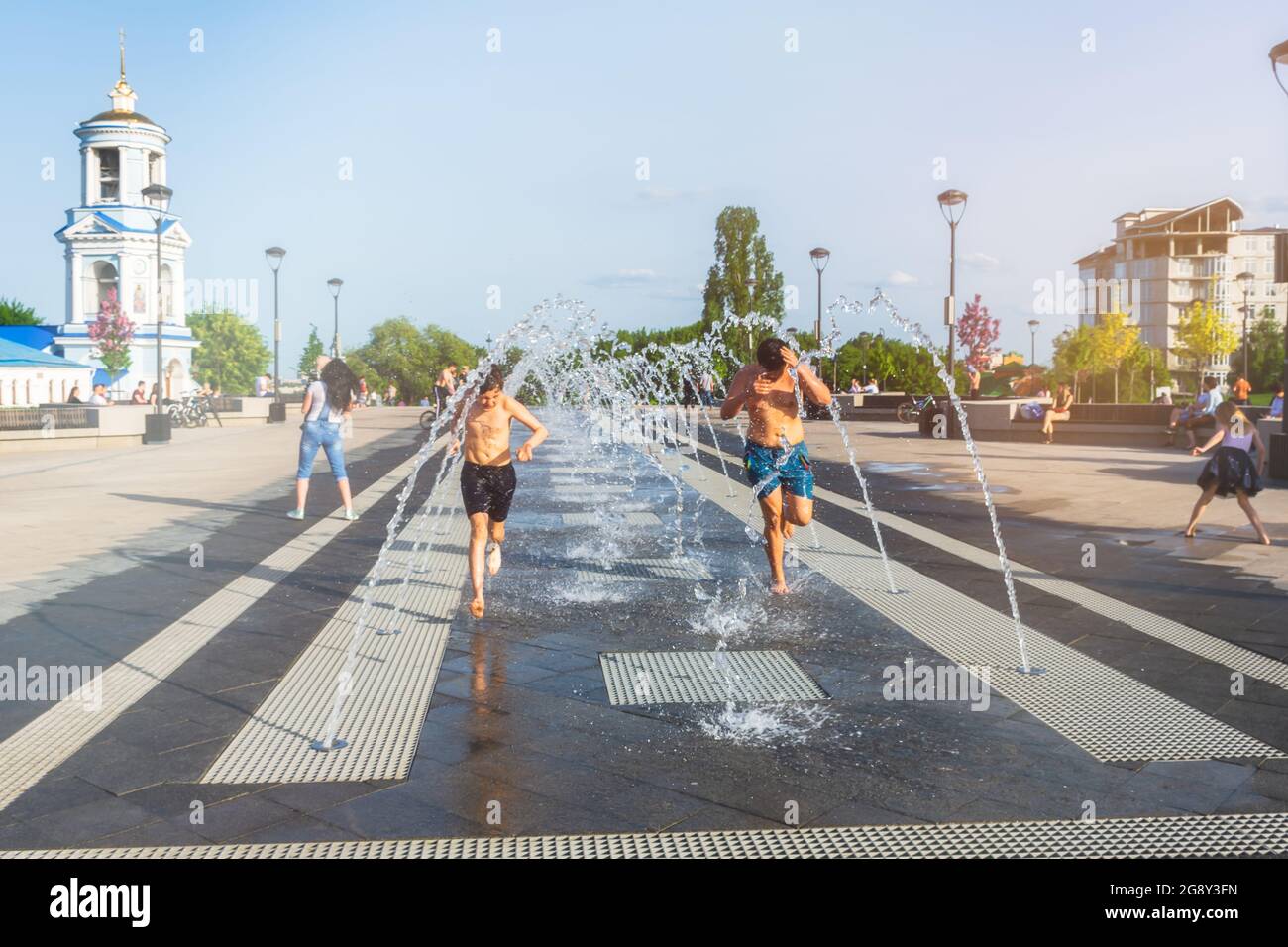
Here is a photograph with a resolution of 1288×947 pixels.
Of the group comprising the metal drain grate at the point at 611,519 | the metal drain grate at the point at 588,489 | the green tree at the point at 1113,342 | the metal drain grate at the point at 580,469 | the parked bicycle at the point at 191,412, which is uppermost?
the green tree at the point at 1113,342

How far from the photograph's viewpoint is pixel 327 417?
11805mm

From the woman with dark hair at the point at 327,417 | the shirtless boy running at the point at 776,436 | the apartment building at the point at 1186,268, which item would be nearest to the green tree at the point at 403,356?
the apartment building at the point at 1186,268

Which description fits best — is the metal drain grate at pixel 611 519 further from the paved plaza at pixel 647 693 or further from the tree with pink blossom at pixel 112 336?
the tree with pink blossom at pixel 112 336

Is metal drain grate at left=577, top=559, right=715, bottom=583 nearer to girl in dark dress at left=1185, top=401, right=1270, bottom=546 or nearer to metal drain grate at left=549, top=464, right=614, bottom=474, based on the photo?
girl in dark dress at left=1185, top=401, right=1270, bottom=546

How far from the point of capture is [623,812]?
392 cm

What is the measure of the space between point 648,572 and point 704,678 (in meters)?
3.05

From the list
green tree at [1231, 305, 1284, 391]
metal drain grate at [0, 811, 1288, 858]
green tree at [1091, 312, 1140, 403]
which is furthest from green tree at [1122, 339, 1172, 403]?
metal drain grate at [0, 811, 1288, 858]

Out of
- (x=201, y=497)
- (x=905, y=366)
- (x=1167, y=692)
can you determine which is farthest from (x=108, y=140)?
(x=1167, y=692)

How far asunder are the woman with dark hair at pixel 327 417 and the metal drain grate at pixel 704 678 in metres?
6.56

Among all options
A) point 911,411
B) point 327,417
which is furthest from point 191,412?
point 327,417

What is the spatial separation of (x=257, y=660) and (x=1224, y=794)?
176 inches

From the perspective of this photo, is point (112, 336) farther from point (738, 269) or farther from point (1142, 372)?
point (1142, 372)

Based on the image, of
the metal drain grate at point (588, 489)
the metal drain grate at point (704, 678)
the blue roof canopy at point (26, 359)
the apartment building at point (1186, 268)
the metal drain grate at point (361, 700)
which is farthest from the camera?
the apartment building at point (1186, 268)

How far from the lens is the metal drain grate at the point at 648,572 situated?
27.6ft
